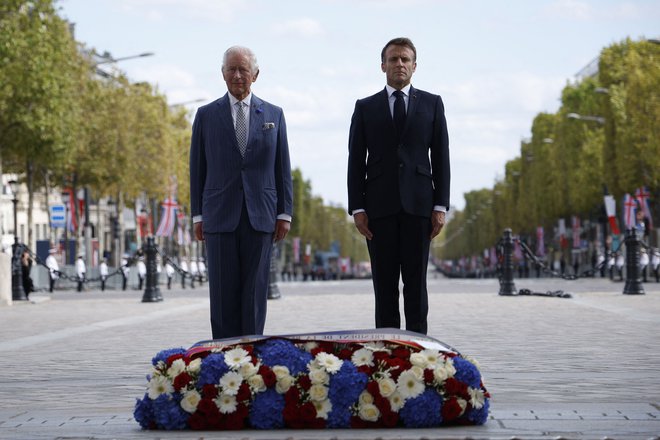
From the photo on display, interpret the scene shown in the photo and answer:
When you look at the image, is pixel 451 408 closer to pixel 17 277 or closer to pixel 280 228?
pixel 280 228

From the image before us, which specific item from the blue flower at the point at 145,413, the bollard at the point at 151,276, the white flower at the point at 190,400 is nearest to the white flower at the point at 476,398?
the white flower at the point at 190,400

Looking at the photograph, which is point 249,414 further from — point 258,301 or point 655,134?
point 655,134

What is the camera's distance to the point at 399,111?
907cm

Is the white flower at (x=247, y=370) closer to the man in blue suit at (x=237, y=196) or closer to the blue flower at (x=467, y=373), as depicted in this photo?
the blue flower at (x=467, y=373)

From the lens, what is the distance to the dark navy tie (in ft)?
29.7

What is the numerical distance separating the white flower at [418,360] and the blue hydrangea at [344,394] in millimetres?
258

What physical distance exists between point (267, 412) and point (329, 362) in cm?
41

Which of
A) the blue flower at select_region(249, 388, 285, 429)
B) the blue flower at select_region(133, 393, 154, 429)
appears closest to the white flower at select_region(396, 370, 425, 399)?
the blue flower at select_region(249, 388, 285, 429)

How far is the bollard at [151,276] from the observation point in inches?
1326

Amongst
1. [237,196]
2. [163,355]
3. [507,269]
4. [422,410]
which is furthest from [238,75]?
[507,269]

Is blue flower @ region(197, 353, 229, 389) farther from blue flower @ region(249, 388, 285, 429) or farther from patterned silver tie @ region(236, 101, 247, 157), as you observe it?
patterned silver tie @ region(236, 101, 247, 157)

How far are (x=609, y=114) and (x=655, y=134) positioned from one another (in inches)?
383

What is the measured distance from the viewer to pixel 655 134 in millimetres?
59875

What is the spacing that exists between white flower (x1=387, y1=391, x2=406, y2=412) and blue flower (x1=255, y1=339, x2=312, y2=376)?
1.59ft
